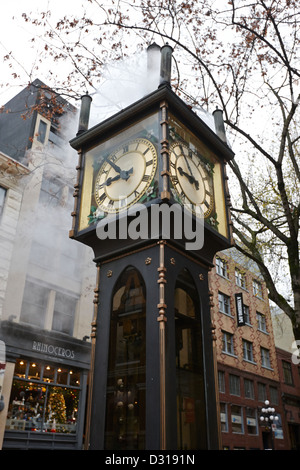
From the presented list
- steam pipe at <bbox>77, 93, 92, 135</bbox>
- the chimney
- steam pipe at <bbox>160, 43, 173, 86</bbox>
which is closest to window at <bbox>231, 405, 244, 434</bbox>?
the chimney

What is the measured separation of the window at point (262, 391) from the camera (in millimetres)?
23922

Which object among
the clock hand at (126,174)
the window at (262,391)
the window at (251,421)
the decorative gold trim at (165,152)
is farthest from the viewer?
the window at (262,391)

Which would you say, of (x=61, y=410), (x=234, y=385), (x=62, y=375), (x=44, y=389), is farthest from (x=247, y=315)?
(x=44, y=389)

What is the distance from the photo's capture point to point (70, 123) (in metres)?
9.05

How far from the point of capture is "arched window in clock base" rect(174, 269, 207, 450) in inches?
99.8

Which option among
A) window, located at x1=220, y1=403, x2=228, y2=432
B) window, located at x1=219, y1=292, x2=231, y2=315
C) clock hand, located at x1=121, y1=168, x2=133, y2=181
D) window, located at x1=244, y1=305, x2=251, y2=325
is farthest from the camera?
window, located at x1=244, y1=305, x2=251, y2=325

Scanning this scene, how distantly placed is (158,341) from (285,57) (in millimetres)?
6802

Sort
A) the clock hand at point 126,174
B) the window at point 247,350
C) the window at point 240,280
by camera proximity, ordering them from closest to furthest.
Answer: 1. the clock hand at point 126,174
2. the window at point 247,350
3. the window at point 240,280

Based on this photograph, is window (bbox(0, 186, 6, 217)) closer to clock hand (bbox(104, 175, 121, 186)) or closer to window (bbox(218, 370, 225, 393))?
clock hand (bbox(104, 175, 121, 186))

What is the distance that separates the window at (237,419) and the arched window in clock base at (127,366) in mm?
20318

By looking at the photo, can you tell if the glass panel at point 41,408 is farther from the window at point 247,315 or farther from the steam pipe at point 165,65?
the window at point 247,315

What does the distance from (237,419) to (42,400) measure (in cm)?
1246

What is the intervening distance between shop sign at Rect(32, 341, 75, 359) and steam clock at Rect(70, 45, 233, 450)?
34.8ft

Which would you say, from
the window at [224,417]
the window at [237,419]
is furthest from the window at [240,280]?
the window at [224,417]
